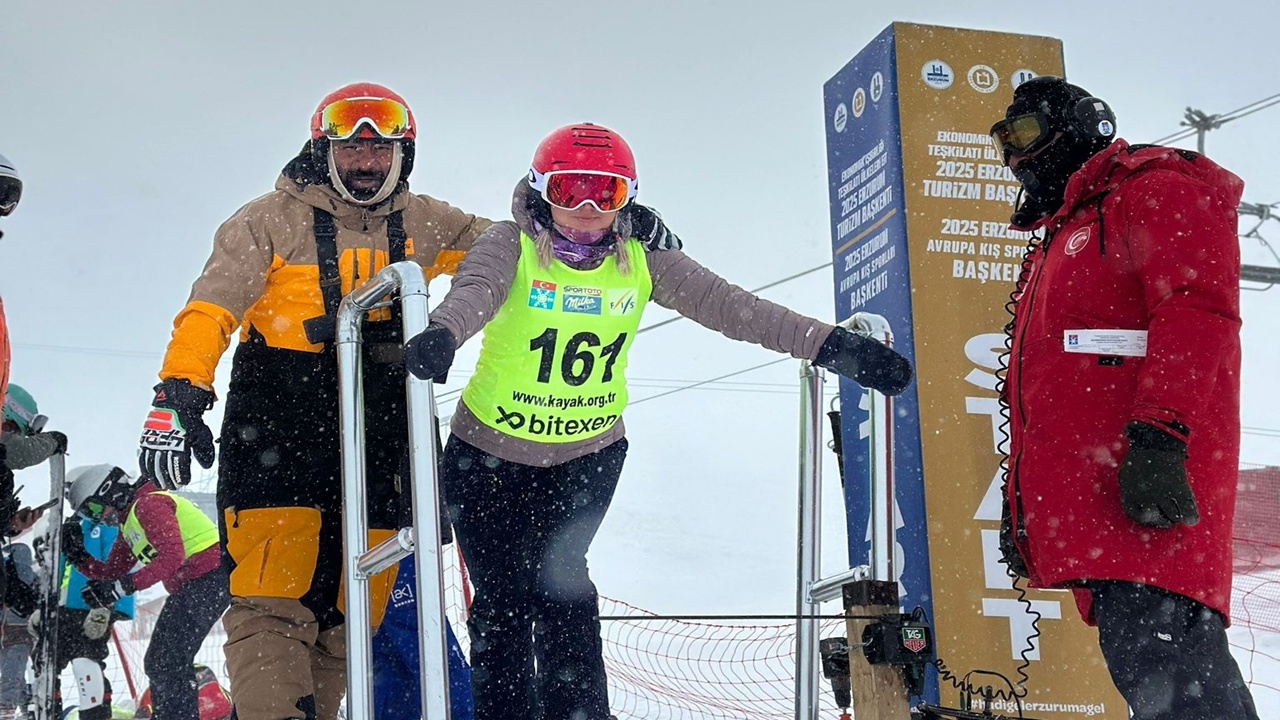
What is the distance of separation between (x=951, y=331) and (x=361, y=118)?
2.11 m

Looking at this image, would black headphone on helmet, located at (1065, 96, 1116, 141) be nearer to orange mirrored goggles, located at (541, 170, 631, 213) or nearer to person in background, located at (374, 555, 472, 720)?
orange mirrored goggles, located at (541, 170, 631, 213)

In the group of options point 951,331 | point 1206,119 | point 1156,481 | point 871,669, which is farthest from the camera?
point 1206,119

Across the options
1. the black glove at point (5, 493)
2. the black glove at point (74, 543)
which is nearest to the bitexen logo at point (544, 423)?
the black glove at point (5, 493)

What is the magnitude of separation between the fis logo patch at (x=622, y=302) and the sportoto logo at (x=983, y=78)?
75.3 inches

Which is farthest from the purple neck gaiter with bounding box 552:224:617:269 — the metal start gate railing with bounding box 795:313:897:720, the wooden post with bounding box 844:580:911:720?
the wooden post with bounding box 844:580:911:720

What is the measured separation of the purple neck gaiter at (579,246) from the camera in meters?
2.94

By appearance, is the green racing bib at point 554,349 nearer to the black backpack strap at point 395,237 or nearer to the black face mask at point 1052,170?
the black backpack strap at point 395,237

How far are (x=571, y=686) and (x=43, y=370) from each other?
83.3 feet

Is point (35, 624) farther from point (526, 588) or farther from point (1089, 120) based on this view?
point (1089, 120)

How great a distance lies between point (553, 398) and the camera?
294 cm

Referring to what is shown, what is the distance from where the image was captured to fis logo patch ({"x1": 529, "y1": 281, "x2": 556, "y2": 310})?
289 centimetres

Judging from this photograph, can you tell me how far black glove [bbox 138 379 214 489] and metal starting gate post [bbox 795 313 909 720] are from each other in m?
1.42

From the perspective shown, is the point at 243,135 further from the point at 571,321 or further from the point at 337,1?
the point at 571,321

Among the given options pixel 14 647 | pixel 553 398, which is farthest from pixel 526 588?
pixel 14 647
